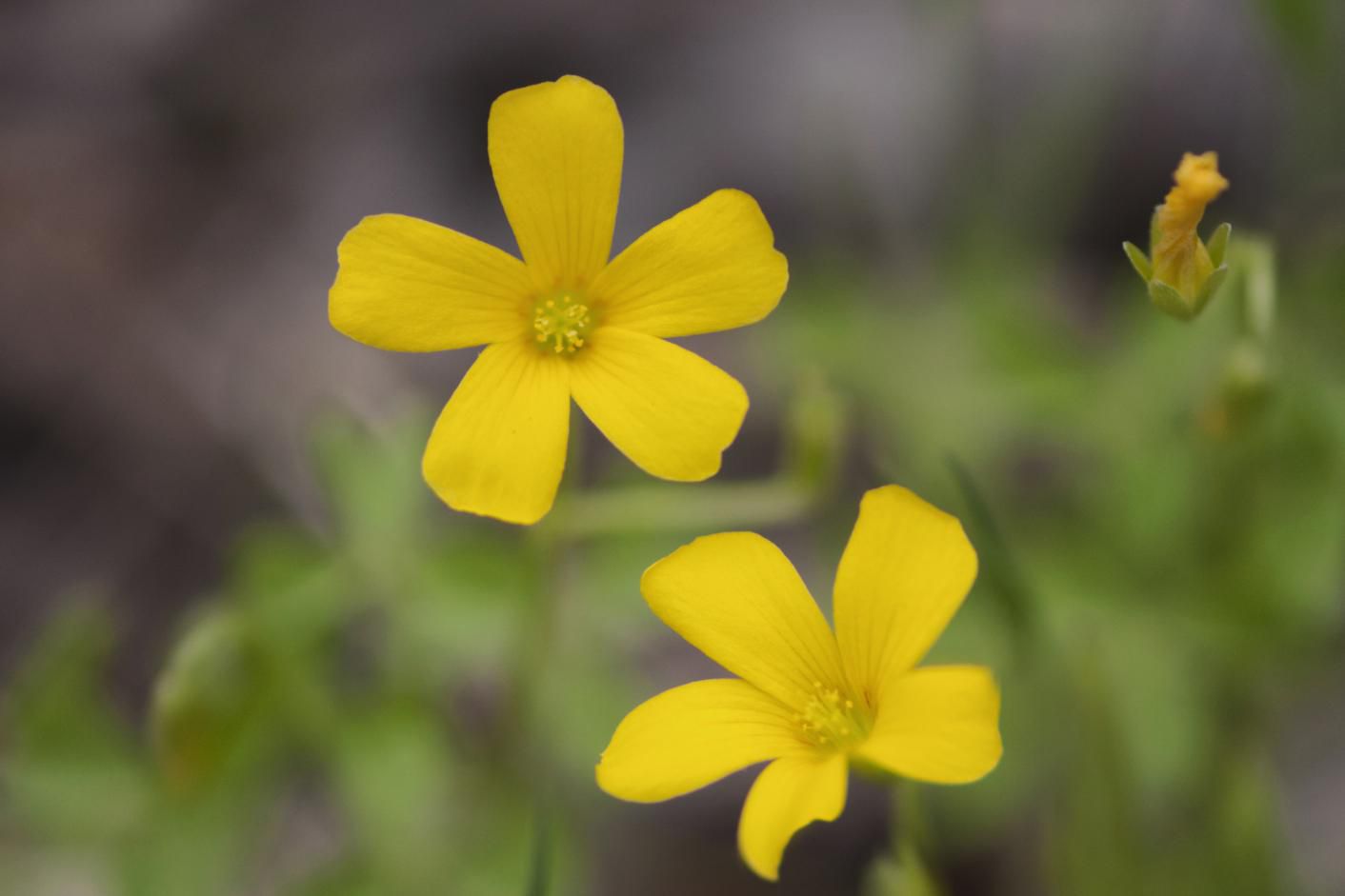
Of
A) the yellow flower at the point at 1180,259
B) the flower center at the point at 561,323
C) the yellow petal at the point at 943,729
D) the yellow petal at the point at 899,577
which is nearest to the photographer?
the yellow petal at the point at 943,729

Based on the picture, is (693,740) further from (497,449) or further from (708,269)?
(708,269)

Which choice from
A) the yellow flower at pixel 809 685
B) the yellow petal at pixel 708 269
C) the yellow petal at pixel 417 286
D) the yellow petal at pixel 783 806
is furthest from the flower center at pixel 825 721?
the yellow petal at pixel 417 286

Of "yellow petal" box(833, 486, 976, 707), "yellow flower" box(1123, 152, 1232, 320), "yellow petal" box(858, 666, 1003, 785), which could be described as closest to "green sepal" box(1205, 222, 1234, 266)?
"yellow flower" box(1123, 152, 1232, 320)

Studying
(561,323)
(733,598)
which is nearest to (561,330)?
(561,323)

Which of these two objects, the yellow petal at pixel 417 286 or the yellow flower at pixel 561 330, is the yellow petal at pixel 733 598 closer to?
the yellow flower at pixel 561 330

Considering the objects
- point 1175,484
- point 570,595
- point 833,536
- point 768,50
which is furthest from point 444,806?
point 768,50

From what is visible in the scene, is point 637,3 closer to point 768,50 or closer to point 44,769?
point 768,50
